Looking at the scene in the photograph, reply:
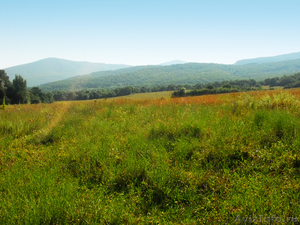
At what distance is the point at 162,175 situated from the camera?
3090mm

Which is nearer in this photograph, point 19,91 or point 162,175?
point 162,175

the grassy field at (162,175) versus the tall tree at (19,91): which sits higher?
the tall tree at (19,91)

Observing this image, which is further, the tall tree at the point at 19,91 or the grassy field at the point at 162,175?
the tall tree at the point at 19,91

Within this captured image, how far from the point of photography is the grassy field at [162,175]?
2387 mm

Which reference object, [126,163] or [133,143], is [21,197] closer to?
[126,163]

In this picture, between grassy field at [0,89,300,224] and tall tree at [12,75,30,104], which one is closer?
grassy field at [0,89,300,224]

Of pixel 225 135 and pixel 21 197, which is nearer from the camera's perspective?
pixel 21 197

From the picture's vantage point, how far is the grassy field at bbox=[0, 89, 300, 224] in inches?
94.0

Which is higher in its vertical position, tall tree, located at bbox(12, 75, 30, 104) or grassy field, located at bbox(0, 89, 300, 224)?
tall tree, located at bbox(12, 75, 30, 104)

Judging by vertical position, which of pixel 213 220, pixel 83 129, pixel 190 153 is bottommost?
pixel 213 220

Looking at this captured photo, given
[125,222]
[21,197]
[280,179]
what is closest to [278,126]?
[280,179]

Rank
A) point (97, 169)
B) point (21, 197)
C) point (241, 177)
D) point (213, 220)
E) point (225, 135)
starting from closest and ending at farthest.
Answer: point (213, 220)
point (21, 197)
point (241, 177)
point (97, 169)
point (225, 135)

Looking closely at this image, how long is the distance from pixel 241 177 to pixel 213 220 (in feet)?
3.43

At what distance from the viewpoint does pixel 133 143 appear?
14.6 feet
